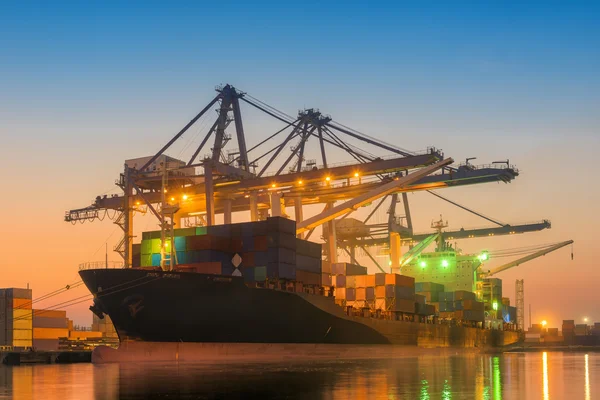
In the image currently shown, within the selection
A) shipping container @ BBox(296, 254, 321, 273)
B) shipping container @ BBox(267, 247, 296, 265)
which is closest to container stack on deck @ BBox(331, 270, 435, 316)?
shipping container @ BBox(296, 254, 321, 273)

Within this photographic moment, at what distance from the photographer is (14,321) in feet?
220

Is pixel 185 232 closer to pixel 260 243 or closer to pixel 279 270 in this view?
pixel 260 243

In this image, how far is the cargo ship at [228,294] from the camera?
44375 millimetres

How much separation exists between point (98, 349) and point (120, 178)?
24.2 metres

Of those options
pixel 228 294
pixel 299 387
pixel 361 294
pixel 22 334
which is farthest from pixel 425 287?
pixel 299 387

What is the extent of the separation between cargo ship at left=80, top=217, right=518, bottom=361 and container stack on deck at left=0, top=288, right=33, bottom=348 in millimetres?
20870

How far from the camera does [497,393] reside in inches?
880

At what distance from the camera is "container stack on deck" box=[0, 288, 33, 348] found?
66562 mm

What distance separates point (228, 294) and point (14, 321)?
3154 cm

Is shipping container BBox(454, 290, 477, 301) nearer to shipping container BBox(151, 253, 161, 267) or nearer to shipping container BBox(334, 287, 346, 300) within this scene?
shipping container BBox(334, 287, 346, 300)

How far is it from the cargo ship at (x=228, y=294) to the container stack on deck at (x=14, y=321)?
20870 millimetres

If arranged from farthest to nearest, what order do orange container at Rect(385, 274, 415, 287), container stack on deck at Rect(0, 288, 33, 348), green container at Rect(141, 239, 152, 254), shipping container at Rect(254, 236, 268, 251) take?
container stack on deck at Rect(0, 288, 33, 348) < orange container at Rect(385, 274, 415, 287) < green container at Rect(141, 239, 152, 254) < shipping container at Rect(254, 236, 268, 251)

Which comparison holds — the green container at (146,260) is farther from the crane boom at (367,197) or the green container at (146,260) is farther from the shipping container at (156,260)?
the crane boom at (367,197)

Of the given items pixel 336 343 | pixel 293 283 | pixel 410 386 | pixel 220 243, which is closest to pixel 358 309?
pixel 336 343
